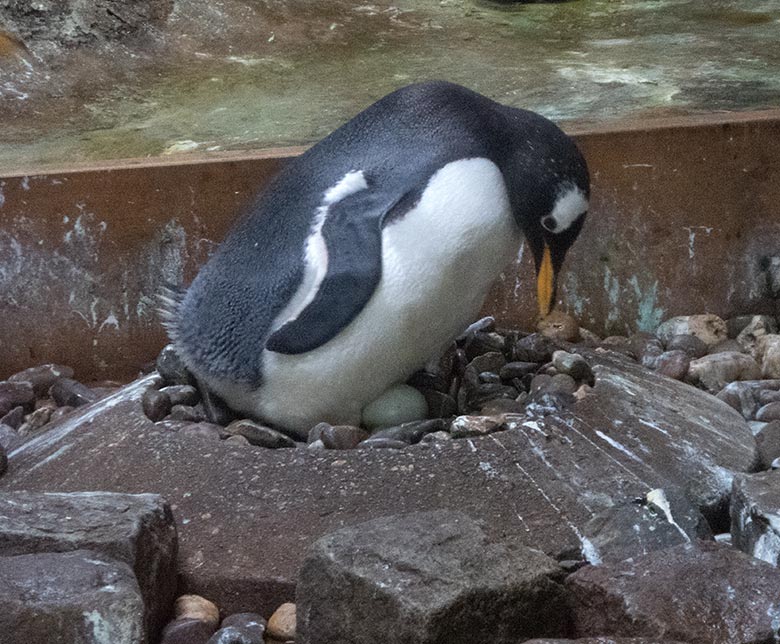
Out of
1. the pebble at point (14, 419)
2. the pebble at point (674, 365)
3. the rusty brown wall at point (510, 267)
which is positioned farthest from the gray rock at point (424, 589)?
the rusty brown wall at point (510, 267)

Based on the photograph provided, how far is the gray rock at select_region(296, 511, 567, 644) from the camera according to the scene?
6.23ft

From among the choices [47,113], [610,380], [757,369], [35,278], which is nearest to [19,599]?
[610,380]

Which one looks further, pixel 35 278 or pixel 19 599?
pixel 35 278

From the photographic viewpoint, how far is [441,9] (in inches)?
270

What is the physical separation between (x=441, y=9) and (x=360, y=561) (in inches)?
208

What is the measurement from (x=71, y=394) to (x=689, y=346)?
178cm

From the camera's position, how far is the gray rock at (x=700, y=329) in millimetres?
3779

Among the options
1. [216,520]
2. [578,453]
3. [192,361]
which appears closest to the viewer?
[216,520]

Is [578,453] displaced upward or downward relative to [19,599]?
downward

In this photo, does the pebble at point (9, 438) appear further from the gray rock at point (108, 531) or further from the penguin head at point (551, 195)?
the penguin head at point (551, 195)

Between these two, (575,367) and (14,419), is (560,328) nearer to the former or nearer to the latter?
(575,367)

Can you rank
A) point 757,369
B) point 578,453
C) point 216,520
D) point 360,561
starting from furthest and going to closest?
point 757,369
point 578,453
point 216,520
point 360,561

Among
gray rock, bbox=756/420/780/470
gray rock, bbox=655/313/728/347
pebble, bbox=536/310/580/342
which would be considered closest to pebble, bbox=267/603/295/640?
gray rock, bbox=756/420/780/470

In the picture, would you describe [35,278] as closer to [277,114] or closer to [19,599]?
[277,114]
